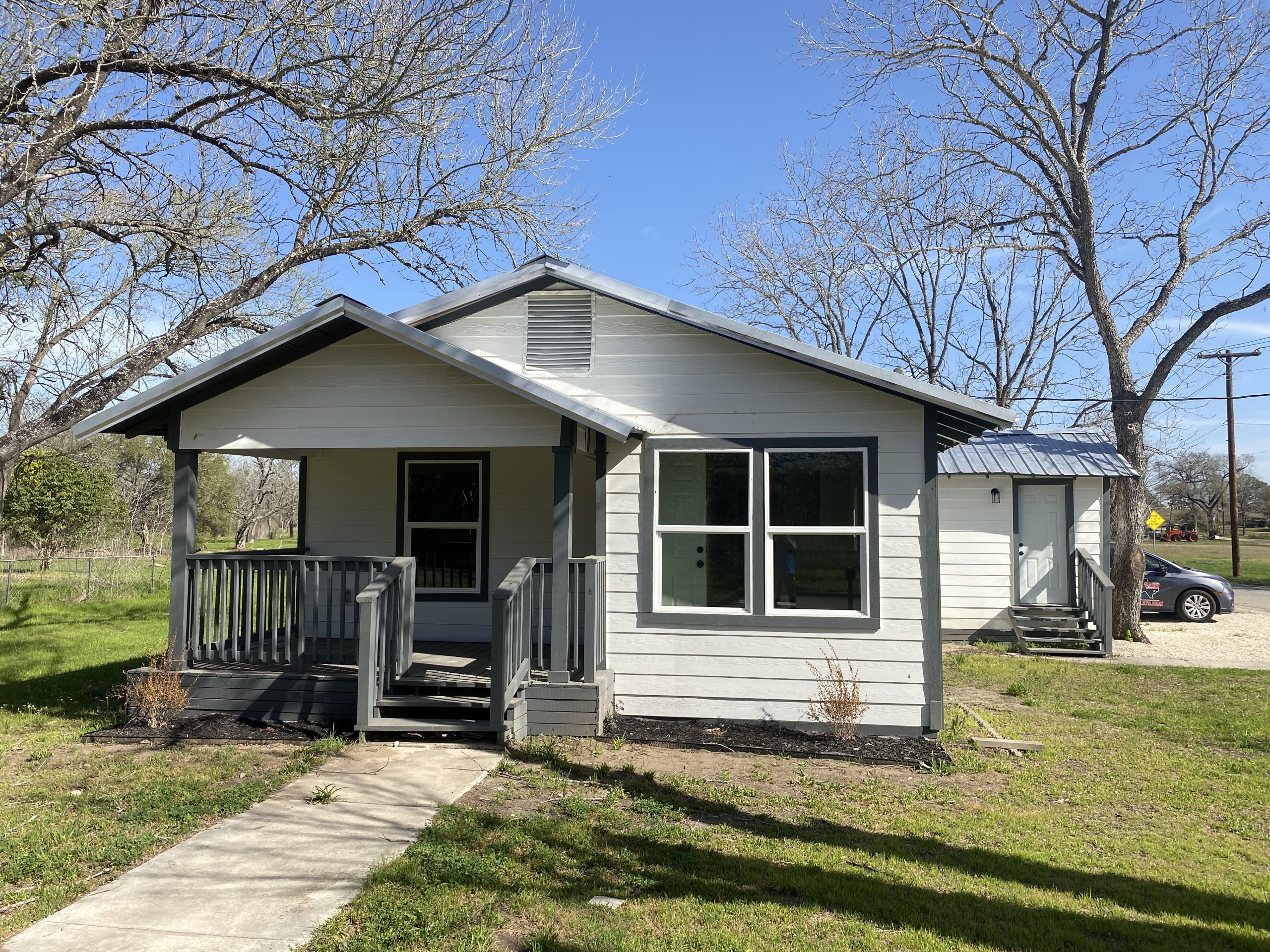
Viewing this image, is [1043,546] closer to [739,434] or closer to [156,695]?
[739,434]

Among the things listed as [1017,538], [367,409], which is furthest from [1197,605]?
[367,409]

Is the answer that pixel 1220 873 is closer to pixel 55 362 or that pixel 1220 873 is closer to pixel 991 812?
pixel 991 812

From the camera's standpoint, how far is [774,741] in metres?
7.35

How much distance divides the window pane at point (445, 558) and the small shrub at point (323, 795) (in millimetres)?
3908

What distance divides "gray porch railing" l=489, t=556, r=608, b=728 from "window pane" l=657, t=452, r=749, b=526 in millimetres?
873

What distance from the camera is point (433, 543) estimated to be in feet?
31.9

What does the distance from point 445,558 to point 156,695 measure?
3.29 m

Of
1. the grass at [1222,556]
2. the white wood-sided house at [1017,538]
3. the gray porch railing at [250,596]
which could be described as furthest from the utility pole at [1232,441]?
the gray porch railing at [250,596]

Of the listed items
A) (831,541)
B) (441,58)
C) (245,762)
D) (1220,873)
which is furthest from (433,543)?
(1220,873)

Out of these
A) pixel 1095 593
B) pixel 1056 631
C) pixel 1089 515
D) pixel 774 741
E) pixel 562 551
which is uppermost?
pixel 1089 515

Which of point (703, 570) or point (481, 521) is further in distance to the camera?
point (481, 521)

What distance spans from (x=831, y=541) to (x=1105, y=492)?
9576 millimetres

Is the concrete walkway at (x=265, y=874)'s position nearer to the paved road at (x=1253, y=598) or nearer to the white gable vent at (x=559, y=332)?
the white gable vent at (x=559, y=332)

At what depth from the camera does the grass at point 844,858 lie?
12.8 feet
